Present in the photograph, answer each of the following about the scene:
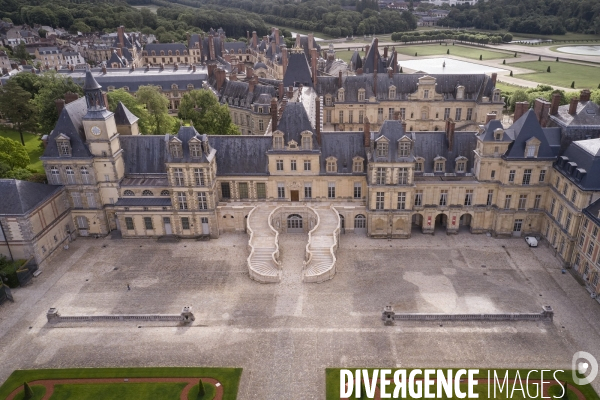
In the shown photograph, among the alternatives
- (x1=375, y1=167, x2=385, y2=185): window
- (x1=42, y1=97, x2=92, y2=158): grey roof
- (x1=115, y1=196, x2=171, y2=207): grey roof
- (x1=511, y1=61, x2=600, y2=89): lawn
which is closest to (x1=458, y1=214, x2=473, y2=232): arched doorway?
(x1=375, y1=167, x2=385, y2=185): window

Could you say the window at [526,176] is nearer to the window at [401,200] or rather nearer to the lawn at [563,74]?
the window at [401,200]

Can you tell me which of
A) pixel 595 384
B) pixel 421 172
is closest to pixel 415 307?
pixel 595 384

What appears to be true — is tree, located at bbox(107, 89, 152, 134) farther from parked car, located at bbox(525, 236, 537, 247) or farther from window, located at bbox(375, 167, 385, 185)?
parked car, located at bbox(525, 236, 537, 247)

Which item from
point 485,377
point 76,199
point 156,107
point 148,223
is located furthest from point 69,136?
point 485,377

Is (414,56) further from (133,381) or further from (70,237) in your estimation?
(133,381)

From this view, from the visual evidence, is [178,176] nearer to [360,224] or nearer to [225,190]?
[225,190]
